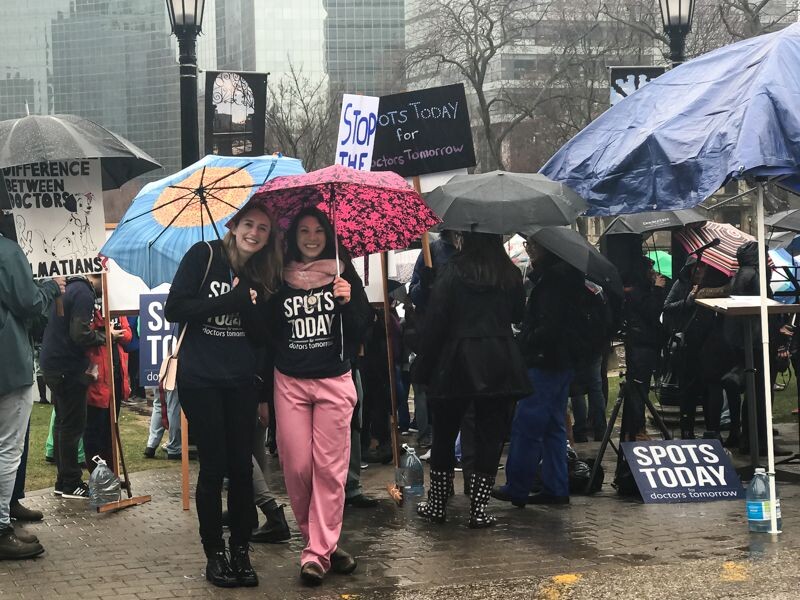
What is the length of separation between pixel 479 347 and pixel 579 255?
1106 mm

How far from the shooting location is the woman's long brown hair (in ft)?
22.1

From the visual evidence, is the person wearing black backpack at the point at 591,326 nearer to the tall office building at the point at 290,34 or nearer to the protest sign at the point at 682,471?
the protest sign at the point at 682,471

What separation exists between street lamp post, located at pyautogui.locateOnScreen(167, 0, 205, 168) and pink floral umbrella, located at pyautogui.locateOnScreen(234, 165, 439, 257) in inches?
215

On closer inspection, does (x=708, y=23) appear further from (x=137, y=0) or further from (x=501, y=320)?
(x=137, y=0)

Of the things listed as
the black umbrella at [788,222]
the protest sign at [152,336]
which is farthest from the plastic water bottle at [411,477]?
the black umbrella at [788,222]

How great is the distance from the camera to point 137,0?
11431cm

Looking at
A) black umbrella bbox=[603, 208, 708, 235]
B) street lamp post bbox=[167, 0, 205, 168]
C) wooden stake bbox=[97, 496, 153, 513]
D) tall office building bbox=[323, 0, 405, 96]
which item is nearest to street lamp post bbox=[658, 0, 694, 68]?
black umbrella bbox=[603, 208, 708, 235]

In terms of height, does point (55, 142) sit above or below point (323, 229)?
above

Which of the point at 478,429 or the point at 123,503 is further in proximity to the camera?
the point at 123,503

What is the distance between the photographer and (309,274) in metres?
6.91

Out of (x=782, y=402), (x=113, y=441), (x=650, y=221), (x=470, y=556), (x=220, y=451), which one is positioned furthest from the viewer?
(x=782, y=402)

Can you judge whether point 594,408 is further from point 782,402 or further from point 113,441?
point 113,441

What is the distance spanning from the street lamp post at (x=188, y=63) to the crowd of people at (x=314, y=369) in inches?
100

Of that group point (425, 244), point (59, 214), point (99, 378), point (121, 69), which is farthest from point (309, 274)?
point (121, 69)
